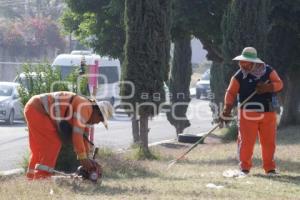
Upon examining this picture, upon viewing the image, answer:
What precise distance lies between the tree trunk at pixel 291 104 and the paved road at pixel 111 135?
A: 3.94m

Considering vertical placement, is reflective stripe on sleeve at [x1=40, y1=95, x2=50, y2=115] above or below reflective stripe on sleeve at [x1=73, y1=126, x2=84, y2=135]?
above

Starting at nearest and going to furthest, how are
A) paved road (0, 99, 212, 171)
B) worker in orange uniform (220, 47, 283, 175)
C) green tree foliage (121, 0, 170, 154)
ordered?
worker in orange uniform (220, 47, 283, 175) → green tree foliage (121, 0, 170, 154) → paved road (0, 99, 212, 171)

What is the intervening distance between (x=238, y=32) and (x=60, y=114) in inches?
321

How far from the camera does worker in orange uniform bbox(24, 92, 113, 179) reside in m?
9.39

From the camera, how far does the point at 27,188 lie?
8625 mm

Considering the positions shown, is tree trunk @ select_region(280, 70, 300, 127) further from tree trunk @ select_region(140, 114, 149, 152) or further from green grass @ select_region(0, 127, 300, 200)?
tree trunk @ select_region(140, 114, 149, 152)

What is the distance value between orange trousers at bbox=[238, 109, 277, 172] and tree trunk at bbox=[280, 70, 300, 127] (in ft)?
31.5

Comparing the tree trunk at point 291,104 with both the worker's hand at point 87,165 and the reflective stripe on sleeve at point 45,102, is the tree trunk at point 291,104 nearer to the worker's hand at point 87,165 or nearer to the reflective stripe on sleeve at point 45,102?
the reflective stripe on sleeve at point 45,102

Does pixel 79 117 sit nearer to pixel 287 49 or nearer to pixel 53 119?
pixel 53 119

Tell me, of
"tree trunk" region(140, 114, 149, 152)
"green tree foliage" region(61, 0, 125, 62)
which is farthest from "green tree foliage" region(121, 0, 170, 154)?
"green tree foliage" region(61, 0, 125, 62)

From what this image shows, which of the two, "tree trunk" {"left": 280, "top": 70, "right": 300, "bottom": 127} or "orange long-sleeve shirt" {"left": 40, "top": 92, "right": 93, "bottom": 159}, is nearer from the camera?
"orange long-sleeve shirt" {"left": 40, "top": 92, "right": 93, "bottom": 159}

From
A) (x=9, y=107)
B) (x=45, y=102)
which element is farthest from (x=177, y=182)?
(x=9, y=107)

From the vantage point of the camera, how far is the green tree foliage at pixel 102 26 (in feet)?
60.0

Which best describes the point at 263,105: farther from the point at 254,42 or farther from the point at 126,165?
the point at 254,42
